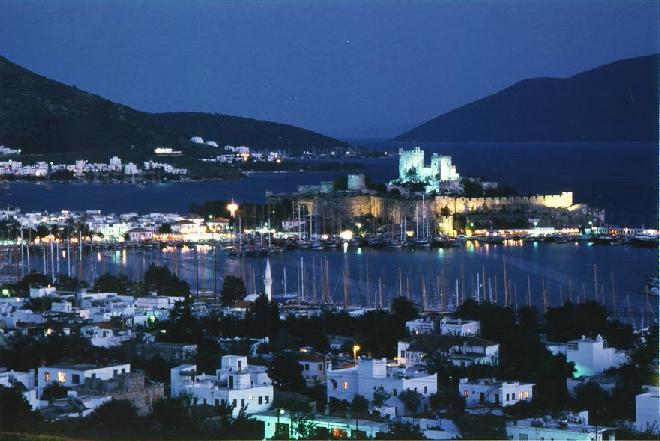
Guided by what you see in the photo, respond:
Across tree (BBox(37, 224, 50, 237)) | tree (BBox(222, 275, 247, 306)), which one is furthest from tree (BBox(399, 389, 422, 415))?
tree (BBox(37, 224, 50, 237))

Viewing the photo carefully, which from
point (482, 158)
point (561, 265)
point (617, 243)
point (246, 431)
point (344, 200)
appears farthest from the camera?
point (482, 158)

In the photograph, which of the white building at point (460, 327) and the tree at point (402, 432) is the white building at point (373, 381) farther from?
the white building at point (460, 327)

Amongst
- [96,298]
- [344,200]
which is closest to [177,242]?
[344,200]

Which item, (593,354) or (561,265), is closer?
(593,354)

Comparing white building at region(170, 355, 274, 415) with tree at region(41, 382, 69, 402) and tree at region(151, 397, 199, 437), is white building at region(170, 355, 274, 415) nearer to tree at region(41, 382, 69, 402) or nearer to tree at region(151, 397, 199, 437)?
tree at region(151, 397, 199, 437)

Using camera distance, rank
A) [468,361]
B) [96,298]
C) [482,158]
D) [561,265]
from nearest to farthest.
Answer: [468,361]
[96,298]
[561,265]
[482,158]

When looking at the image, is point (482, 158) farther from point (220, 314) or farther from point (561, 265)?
point (220, 314)

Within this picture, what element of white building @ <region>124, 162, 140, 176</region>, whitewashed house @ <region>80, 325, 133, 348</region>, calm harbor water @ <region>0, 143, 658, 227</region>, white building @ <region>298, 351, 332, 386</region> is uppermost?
white building @ <region>124, 162, 140, 176</region>
